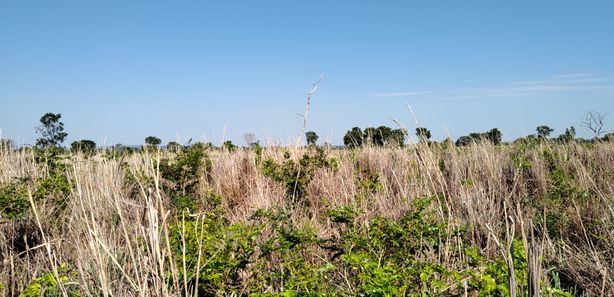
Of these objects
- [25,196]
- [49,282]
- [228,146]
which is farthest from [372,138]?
[49,282]

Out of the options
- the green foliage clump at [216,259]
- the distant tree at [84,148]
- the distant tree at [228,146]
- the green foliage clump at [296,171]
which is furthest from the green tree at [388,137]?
the distant tree at [84,148]

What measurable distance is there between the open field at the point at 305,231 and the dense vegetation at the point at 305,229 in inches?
0.7

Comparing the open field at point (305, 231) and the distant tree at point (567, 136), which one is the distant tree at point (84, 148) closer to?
the open field at point (305, 231)

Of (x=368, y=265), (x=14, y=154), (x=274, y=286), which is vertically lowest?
(x=274, y=286)

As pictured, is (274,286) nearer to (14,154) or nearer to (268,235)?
(268,235)

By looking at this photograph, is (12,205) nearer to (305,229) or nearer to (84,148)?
(305,229)

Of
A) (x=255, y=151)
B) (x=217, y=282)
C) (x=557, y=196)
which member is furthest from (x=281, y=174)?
(x=557, y=196)

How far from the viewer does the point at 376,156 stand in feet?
22.2

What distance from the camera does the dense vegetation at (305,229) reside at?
1.83 metres

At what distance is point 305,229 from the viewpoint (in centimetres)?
270

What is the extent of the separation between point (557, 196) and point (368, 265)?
3.49 meters

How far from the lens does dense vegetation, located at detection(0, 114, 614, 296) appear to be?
72.2 inches

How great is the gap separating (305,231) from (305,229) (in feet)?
0.21

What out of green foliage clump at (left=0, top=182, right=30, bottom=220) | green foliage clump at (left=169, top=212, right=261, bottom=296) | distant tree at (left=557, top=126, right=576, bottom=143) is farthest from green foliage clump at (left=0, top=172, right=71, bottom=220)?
distant tree at (left=557, top=126, right=576, bottom=143)
